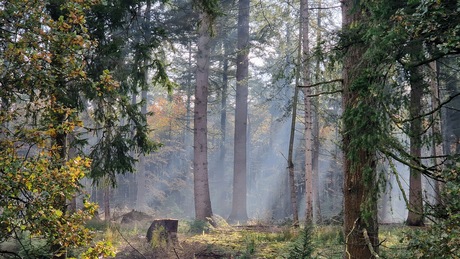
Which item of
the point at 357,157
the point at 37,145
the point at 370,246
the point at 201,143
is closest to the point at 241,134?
the point at 201,143

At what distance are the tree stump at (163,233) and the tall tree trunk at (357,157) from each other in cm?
543

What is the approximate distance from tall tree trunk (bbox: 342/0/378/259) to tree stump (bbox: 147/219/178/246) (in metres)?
5.43

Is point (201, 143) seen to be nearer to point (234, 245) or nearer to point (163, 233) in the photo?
point (163, 233)

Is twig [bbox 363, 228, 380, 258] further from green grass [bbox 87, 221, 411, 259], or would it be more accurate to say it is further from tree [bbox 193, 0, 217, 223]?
tree [bbox 193, 0, 217, 223]

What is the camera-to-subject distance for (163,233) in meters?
9.94

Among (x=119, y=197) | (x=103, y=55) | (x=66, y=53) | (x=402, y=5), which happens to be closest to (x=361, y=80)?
(x=402, y=5)

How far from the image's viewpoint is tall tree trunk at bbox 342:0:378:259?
4.82 m

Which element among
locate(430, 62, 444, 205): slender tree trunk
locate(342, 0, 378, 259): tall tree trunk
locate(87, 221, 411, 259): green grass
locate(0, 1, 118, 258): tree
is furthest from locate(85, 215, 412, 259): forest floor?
locate(0, 1, 118, 258): tree

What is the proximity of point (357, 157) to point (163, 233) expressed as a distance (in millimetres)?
6303

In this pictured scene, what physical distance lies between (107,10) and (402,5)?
5.53m

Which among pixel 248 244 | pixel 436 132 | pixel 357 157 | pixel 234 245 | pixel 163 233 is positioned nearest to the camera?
pixel 357 157

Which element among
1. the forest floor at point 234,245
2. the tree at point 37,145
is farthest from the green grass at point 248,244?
the tree at point 37,145

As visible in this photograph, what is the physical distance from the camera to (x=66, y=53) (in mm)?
4676

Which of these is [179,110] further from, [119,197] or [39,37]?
[39,37]
